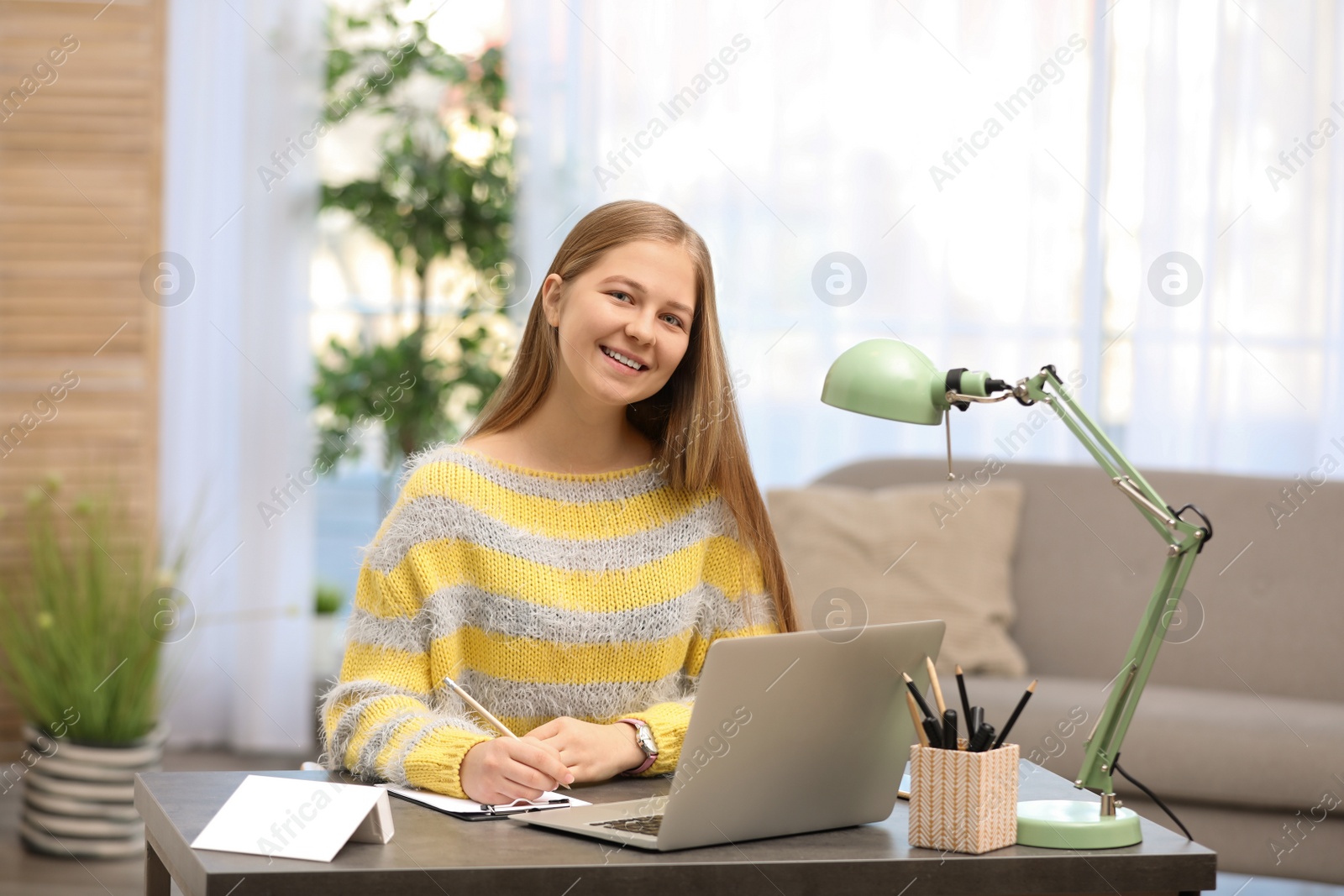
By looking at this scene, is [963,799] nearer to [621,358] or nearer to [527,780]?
[527,780]

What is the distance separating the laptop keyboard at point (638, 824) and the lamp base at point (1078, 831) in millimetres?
302

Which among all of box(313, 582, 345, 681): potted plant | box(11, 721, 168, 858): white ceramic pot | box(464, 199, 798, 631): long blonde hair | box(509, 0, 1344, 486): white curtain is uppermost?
box(509, 0, 1344, 486): white curtain

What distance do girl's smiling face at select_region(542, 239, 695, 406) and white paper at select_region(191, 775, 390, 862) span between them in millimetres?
566

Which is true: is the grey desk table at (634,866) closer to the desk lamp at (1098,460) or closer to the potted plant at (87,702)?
the desk lamp at (1098,460)

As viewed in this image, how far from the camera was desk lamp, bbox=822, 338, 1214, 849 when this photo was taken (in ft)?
3.92

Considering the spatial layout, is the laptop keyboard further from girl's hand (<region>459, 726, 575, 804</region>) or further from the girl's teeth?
the girl's teeth

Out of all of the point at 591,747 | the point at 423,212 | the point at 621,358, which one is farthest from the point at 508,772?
the point at 423,212

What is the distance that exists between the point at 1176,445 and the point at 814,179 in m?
1.18

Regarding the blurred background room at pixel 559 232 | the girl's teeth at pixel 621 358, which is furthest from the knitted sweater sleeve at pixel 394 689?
the blurred background room at pixel 559 232

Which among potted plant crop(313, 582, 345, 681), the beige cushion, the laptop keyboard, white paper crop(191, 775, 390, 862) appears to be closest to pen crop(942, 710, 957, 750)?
the laptop keyboard

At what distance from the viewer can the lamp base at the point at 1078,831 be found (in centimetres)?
113

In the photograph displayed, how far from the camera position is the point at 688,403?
5.29ft

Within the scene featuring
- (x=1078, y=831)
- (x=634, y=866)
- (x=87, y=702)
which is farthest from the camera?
(x=87, y=702)

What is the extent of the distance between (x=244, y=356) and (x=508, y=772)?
2.85m
